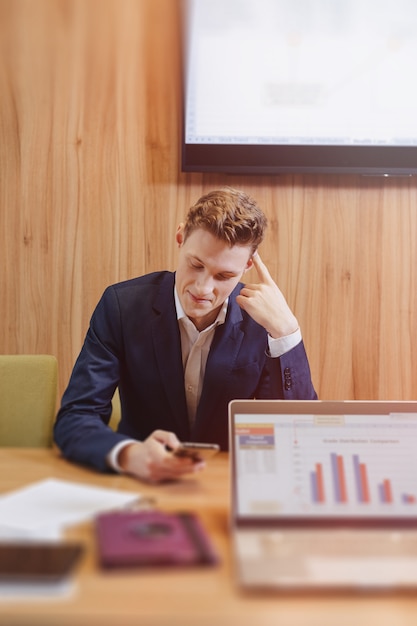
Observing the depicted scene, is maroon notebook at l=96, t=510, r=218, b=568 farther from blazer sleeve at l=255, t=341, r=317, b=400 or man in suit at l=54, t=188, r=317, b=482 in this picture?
blazer sleeve at l=255, t=341, r=317, b=400

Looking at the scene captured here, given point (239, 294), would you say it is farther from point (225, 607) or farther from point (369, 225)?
point (225, 607)

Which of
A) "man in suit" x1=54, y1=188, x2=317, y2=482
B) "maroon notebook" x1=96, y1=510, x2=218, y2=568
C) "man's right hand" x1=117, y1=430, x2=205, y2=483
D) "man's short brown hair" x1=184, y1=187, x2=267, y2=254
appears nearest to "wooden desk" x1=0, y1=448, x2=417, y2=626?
"maroon notebook" x1=96, y1=510, x2=218, y2=568

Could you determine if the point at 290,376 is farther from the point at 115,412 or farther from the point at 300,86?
the point at 300,86

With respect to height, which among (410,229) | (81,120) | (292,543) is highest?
(81,120)

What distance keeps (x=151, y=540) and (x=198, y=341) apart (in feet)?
3.29

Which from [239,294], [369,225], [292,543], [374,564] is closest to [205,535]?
[292,543]

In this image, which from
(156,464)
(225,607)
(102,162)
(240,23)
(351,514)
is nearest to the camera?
(225,607)

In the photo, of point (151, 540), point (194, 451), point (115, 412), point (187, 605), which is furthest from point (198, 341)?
point (187, 605)

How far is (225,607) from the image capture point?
83cm

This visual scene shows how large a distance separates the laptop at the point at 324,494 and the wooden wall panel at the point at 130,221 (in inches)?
55.1

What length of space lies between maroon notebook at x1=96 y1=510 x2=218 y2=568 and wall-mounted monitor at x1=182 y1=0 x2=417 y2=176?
69.2 inches

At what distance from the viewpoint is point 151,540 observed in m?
0.97

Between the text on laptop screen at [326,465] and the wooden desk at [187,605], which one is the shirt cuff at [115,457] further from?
the wooden desk at [187,605]

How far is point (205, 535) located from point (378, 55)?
6.82 feet
